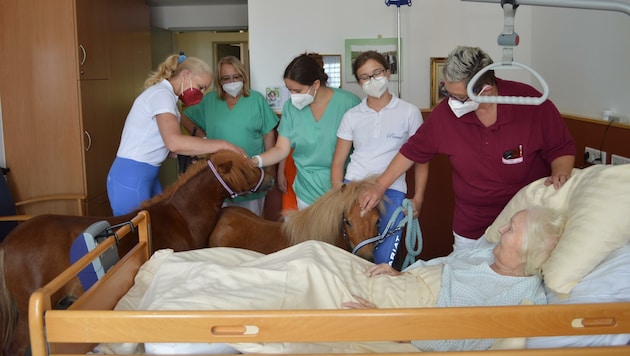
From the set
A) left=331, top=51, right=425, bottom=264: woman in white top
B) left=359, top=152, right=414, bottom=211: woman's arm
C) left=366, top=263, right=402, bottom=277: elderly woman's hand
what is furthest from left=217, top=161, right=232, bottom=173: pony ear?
left=366, top=263, right=402, bottom=277: elderly woman's hand

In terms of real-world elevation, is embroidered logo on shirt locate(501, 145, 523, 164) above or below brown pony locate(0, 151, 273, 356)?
above

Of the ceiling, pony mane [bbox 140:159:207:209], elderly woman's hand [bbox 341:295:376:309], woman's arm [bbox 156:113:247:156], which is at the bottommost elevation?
elderly woman's hand [bbox 341:295:376:309]

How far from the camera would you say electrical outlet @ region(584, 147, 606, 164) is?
280cm

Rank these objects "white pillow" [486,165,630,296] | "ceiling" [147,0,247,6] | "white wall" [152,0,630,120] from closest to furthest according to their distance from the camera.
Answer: "white pillow" [486,165,630,296] → "white wall" [152,0,630,120] → "ceiling" [147,0,247,6]

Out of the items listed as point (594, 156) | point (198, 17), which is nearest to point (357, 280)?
point (594, 156)

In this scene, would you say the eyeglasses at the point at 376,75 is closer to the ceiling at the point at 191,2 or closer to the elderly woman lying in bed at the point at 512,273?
the elderly woman lying in bed at the point at 512,273

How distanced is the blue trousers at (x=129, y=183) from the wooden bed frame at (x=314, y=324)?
1.56m

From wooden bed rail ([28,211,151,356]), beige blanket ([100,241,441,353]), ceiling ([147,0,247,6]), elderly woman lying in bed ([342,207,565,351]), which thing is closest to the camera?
wooden bed rail ([28,211,151,356])

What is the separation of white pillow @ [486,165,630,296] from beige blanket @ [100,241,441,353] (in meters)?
0.38

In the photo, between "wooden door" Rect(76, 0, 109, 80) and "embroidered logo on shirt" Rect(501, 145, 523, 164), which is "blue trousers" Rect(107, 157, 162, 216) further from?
"embroidered logo on shirt" Rect(501, 145, 523, 164)

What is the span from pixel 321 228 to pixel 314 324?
1222mm

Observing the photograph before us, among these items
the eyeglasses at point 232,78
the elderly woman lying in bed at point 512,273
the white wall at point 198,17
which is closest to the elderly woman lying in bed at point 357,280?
the elderly woman lying in bed at point 512,273

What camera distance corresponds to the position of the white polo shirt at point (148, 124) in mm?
2672

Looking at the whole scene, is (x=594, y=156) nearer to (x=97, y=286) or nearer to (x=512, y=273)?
(x=512, y=273)
